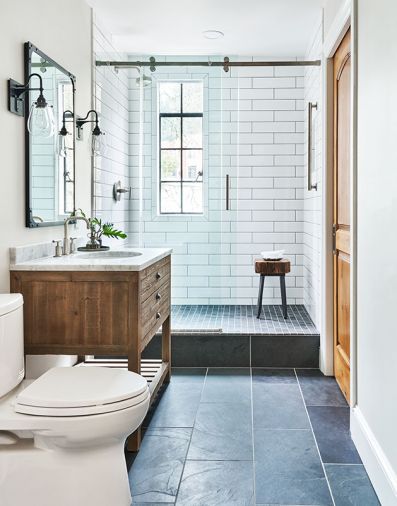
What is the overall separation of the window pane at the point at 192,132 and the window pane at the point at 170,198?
1.11 ft

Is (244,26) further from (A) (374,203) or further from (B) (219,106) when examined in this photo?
(A) (374,203)

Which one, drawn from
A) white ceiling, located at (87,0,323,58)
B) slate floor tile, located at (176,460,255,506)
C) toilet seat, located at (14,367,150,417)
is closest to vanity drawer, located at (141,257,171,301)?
toilet seat, located at (14,367,150,417)

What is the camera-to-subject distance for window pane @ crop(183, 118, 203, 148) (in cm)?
413

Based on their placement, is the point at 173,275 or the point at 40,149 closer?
the point at 40,149

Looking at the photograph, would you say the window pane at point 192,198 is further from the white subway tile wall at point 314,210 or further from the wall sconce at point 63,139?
the wall sconce at point 63,139

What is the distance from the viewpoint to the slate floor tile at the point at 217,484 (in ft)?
6.72

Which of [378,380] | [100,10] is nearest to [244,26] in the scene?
[100,10]

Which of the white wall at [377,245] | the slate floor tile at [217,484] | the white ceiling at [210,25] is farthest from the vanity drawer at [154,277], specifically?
the white ceiling at [210,25]

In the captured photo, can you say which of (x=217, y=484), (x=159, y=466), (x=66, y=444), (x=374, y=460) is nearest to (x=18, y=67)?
(x=66, y=444)

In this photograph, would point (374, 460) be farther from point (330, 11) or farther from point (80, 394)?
point (330, 11)

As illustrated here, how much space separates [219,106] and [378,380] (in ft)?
8.66

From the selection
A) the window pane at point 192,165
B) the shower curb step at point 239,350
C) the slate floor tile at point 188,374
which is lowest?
the slate floor tile at point 188,374

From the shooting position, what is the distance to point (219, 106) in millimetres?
4125

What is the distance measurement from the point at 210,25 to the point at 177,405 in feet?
9.04
